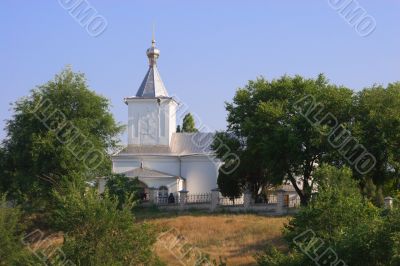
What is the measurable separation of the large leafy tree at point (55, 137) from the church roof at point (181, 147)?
29.9 ft

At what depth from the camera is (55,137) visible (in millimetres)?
35031

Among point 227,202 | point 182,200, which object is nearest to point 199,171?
point 227,202

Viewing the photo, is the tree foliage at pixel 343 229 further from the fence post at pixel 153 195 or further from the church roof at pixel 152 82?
the church roof at pixel 152 82

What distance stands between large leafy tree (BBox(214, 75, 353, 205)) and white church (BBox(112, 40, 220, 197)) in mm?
9345

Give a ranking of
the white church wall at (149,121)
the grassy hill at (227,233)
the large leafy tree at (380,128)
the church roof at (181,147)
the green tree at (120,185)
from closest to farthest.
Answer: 1. the grassy hill at (227,233)
2. the large leafy tree at (380,128)
3. the green tree at (120,185)
4. the church roof at (181,147)
5. the white church wall at (149,121)

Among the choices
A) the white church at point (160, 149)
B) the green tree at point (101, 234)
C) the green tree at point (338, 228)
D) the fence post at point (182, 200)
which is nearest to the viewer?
the green tree at point (338, 228)

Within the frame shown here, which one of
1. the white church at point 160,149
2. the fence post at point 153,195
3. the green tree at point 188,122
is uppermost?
the green tree at point 188,122

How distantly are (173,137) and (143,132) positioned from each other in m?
2.61

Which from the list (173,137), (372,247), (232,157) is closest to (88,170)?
(232,157)

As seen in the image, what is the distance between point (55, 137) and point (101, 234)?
18.0 meters

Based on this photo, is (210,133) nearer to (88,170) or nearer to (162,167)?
(162,167)

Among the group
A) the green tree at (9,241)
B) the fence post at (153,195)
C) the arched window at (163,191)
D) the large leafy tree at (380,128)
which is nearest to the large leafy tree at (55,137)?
the fence post at (153,195)

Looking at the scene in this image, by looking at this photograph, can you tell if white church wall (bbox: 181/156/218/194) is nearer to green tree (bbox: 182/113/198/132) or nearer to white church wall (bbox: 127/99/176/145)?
white church wall (bbox: 127/99/176/145)

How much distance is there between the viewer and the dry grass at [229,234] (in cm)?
2653
